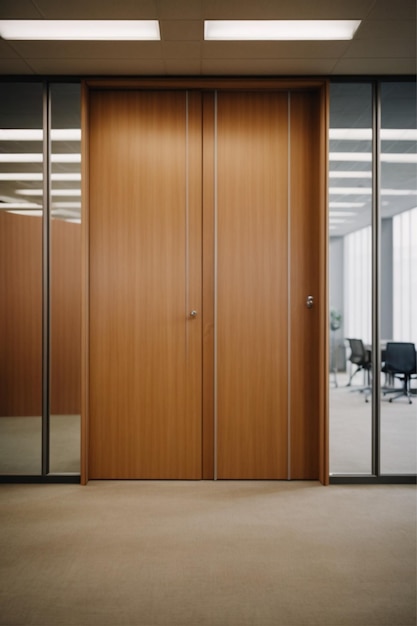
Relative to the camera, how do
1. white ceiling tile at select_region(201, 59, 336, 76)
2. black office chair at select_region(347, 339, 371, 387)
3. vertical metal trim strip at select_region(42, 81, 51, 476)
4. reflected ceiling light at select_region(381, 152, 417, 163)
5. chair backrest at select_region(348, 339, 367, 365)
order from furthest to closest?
chair backrest at select_region(348, 339, 367, 365) → black office chair at select_region(347, 339, 371, 387) → reflected ceiling light at select_region(381, 152, 417, 163) → vertical metal trim strip at select_region(42, 81, 51, 476) → white ceiling tile at select_region(201, 59, 336, 76)

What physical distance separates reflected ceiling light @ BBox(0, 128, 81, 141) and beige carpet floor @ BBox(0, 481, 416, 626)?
265 centimetres

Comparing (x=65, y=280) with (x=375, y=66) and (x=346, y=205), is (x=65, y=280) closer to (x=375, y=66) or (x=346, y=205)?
(x=375, y=66)

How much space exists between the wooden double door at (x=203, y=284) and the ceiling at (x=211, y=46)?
0.86 ft

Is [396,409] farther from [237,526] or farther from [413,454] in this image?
[237,526]

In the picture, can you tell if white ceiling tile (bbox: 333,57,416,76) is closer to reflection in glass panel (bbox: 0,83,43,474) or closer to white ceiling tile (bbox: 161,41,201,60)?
white ceiling tile (bbox: 161,41,201,60)

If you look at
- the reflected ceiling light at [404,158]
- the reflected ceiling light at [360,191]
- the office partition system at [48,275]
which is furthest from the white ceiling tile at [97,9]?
the reflected ceiling light at [360,191]

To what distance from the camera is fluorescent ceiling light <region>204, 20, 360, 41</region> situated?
10.6 feet

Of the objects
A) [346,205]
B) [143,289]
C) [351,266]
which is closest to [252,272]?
[143,289]

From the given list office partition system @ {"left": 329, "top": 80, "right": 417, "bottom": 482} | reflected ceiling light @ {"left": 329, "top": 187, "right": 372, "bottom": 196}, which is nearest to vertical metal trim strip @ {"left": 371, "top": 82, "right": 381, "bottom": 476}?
office partition system @ {"left": 329, "top": 80, "right": 417, "bottom": 482}

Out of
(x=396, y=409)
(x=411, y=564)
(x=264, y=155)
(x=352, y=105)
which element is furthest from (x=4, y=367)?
(x=396, y=409)

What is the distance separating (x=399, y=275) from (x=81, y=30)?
8.41m

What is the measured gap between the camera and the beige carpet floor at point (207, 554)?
226 centimetres

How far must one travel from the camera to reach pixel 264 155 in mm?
3961

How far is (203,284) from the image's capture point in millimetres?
3965
